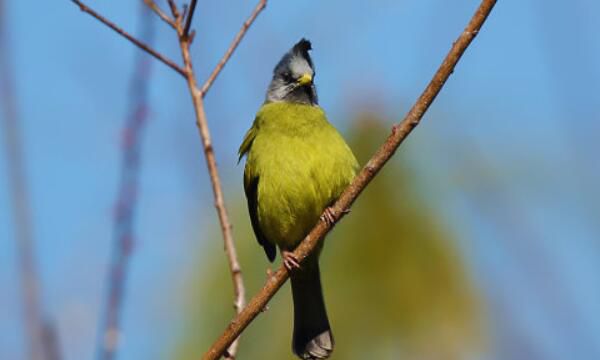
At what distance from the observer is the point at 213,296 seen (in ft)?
23.8

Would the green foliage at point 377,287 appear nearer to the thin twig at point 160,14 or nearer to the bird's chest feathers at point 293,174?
the bird's chest feathers at point 293,174

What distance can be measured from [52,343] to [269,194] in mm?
2260

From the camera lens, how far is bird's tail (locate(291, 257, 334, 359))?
5.30m

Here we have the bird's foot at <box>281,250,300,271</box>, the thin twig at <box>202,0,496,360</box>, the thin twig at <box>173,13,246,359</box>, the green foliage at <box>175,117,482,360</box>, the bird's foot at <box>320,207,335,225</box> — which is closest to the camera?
the thin twig at <box>202,0,496,360</box>

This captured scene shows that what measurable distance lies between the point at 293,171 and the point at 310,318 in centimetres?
82

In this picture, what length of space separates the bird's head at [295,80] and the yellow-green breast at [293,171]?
256 millimetres

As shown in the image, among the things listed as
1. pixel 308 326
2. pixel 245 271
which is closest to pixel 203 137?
pixel 308 326

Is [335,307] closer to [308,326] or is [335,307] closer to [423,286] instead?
[423,286]

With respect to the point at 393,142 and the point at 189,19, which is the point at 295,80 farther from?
the point at 393,142

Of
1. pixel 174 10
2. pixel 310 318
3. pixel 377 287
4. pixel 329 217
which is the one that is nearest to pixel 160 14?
pixel 174 10

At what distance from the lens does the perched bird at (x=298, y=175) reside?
502 cm

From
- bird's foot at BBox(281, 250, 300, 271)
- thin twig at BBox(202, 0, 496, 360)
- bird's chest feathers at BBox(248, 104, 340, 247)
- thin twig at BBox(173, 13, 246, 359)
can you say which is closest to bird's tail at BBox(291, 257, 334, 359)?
bird's chest feathers at BBox(248, 104, 340, 247)

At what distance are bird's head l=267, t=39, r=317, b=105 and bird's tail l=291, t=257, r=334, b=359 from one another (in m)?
0.93

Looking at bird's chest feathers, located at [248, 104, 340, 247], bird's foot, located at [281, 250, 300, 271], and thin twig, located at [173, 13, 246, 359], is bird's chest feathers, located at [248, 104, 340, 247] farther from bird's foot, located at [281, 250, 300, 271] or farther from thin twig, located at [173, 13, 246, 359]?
thin twig, located at [173, 13, 246, 359]
